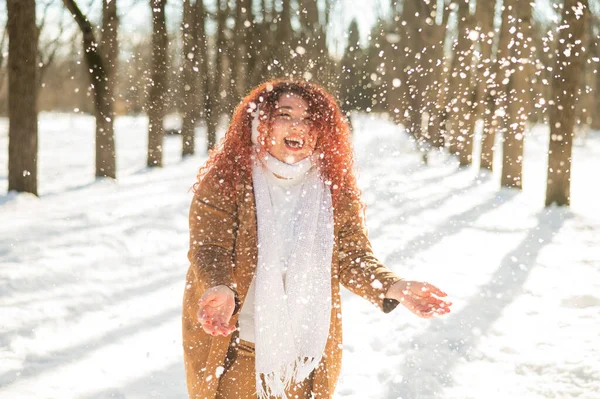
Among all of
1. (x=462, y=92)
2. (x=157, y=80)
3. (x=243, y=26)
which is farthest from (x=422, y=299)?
(x=462, y=92)

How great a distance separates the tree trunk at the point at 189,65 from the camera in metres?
17.9

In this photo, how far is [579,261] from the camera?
25.2 feet

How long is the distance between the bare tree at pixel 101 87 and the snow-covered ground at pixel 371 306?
132cm

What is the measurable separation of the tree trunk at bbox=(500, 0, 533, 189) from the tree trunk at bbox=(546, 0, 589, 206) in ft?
6.57

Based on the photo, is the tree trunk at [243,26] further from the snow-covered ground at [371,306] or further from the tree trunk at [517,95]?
the snow-covered ground at [371,306]

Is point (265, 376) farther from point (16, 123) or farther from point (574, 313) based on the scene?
point (16, 123)

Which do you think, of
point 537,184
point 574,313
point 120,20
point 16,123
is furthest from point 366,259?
point 537,184

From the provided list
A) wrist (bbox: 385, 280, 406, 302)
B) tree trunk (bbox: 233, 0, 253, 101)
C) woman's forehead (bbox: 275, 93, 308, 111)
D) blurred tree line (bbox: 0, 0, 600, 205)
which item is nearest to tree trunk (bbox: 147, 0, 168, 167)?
blurred tree line (bbox: 0, 0, 600, 205)

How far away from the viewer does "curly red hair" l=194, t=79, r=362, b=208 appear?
7.42ft

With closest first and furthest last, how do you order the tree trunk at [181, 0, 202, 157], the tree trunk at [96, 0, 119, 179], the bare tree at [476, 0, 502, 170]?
the tree trunk at [96, 0, 119, 179], the bare tree at [476, 0, 502, 170], the tree trunk at [181, 0, 202, 157]

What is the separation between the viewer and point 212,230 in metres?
2.08

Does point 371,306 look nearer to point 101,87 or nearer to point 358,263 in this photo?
point 358,263

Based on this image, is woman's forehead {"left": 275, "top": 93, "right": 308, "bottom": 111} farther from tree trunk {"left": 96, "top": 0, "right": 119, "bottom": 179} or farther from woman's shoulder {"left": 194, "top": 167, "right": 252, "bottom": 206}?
tree trunk {"left": 96, "top": 0, "right": 119, "bottom": 179}

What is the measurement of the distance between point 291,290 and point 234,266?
0.78 ft
